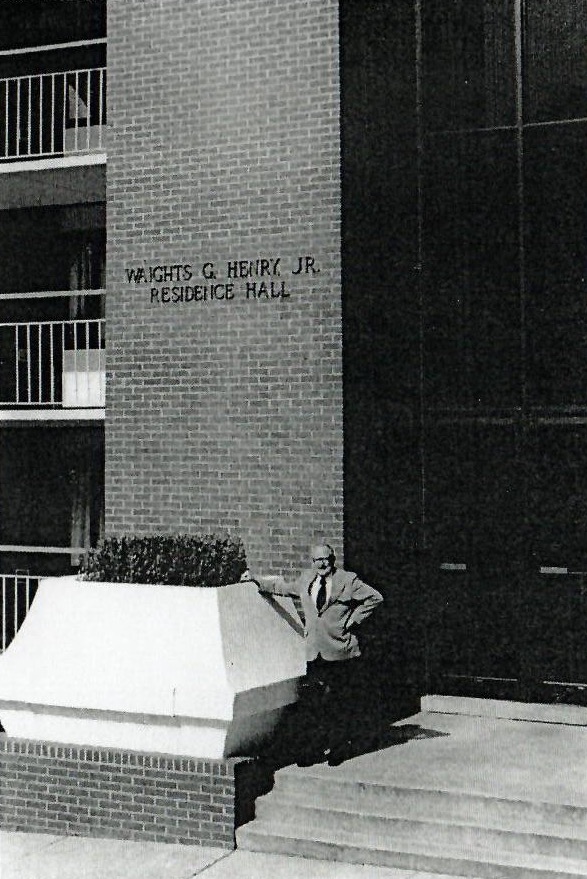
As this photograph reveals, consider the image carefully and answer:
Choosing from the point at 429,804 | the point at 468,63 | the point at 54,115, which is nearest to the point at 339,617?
the point at 429,804

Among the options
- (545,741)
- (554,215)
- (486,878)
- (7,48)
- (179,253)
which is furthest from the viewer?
(7,48)

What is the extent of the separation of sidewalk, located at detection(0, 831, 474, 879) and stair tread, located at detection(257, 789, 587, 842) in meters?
0.41

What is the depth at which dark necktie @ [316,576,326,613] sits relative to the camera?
1012cm

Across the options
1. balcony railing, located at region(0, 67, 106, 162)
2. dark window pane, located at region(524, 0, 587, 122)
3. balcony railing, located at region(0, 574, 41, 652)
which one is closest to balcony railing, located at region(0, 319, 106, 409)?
balcony railing, located at region(0, 67, 106, 162)

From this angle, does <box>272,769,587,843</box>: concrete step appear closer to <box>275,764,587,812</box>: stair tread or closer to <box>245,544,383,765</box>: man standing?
<box>275,764,587,812</box>: stair tread

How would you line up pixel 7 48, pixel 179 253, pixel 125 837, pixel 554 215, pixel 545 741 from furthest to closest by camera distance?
1. pixel 7 48
2. pixel 179 253
3. pixel 554 215
4. pixel 545 741
5. pixel 125 837

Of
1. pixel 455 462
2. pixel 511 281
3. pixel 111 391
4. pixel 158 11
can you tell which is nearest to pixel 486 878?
pixel 455 462

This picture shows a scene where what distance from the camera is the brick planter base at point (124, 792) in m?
9.62

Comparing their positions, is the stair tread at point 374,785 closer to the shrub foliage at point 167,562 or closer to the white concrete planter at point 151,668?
the white concrete planter at point 151,668

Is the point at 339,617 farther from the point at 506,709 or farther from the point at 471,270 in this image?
the point at 471,270

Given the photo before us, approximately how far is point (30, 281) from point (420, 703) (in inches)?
317

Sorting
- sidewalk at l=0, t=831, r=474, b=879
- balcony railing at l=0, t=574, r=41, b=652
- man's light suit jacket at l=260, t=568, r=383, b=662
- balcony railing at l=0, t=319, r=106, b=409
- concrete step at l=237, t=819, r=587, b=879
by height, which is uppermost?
balcony railing at l=0, t=319, r=106, b=409

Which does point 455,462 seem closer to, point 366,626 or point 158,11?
point 366,626

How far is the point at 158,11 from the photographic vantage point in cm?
1325
